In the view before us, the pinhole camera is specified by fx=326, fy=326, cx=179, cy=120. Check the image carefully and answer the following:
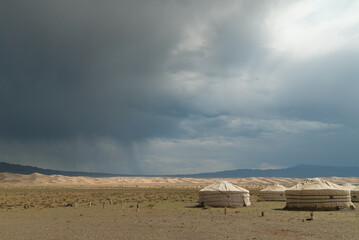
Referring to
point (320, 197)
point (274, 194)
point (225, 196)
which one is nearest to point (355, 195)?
point (274, 194)

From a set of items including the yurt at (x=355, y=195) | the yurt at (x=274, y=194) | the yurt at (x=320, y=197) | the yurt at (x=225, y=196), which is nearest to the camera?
the yurt at (x=320, y=197)

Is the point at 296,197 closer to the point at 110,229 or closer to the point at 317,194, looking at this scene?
the point at 317,194

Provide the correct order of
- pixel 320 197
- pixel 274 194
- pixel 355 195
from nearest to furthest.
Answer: pixel 320 197
pixel 355 195
pixel 274 194

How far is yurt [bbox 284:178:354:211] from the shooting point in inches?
1066

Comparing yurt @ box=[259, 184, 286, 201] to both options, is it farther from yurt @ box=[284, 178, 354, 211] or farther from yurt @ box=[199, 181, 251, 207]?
yurt @ box=[284, 178, 354, 211]

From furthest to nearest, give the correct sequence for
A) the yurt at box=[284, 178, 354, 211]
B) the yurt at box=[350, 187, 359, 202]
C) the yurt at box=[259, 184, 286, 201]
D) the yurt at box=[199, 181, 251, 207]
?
the yurt at box=[259, 184, 286, 201] → the yurt at box=[350, 187, 359, 202] → the yurt at box=[199, 181, 251, 207] → the yurt at box=[284, 178, 354, 211]

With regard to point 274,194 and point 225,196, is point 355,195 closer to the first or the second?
point 274,194

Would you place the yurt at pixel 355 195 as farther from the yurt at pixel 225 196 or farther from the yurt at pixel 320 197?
the yurt at pixel 225 196

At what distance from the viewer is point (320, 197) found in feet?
89.1

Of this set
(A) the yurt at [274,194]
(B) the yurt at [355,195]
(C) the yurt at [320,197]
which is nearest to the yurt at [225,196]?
(C) the yurt at [320,197]

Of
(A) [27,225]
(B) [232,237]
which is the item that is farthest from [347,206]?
(A) [27,225]

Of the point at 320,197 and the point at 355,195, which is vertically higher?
the point at 320,197

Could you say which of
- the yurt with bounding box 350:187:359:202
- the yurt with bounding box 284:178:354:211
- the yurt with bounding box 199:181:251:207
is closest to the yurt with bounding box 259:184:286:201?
the yurt with bounding box 350:187:359:202

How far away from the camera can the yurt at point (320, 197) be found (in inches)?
1066
